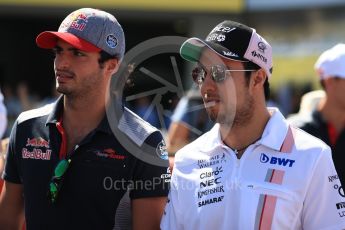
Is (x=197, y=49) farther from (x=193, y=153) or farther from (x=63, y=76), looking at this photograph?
(x=63, y=76)

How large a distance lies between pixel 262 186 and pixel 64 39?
45.6 inches

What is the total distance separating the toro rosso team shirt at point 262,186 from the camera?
2852 mm

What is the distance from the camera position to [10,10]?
13.7 m

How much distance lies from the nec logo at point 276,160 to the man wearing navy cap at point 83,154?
495 mm

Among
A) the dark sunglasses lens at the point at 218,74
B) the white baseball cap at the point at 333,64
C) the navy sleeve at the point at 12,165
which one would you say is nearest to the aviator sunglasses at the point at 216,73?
the dark sunglasses lens at the point at 218,74

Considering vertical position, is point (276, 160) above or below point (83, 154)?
above

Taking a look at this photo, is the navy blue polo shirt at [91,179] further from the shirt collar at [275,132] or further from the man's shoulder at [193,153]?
the shirt collar at [275,132]

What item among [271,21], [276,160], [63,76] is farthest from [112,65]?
[271,21]

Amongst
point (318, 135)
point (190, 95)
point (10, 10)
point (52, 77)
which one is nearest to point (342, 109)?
point (318, 135)

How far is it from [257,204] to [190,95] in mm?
4993

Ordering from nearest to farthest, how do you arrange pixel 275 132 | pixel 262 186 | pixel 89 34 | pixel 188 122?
pixel 262 186 < pixel 275 132 < pixel 89 34 < pixel 188 122

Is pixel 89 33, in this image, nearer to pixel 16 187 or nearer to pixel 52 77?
pixel 16 187

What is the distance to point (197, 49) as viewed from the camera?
319cm

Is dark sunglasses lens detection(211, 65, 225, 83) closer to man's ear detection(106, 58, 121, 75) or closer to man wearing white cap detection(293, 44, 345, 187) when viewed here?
man's ear detection(106, 58, 121, 75)
